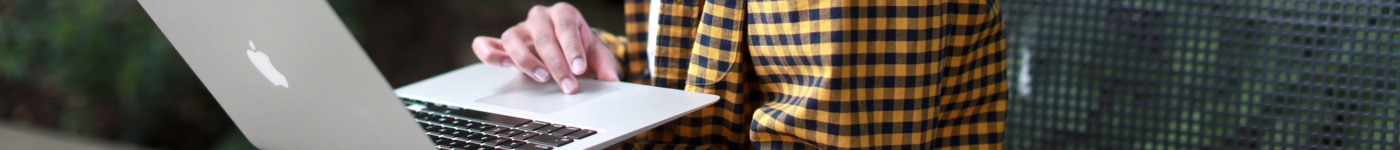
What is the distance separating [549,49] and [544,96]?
6cm

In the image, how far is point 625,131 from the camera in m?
0.46

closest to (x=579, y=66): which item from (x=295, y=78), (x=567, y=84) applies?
(x=567, y=84)

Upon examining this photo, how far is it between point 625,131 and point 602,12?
4.41 feet

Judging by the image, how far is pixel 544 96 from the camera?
60 cm

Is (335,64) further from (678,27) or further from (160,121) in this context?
(160,121)

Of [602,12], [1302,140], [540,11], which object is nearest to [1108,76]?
[1302,140]

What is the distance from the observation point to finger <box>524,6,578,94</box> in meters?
0.62

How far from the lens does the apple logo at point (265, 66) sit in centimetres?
33

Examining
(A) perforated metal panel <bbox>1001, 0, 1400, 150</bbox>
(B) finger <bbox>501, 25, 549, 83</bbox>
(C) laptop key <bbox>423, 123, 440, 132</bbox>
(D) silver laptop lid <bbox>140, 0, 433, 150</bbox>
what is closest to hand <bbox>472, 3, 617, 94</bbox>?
(B) finger <bbox>501, 25, 549, 83</bbox>

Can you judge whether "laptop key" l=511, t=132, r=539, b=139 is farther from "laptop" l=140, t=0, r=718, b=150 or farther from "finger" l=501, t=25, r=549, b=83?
"finger" l=501, t=25, r=549, b=83

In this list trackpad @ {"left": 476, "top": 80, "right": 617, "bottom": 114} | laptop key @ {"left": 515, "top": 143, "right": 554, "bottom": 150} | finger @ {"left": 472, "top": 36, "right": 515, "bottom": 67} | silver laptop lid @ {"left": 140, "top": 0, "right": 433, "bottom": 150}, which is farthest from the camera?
finger @ {"left": 472, "top": 36, "right": 515, "bottom": 67}

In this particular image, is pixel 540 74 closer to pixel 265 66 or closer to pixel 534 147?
pixel 534 147

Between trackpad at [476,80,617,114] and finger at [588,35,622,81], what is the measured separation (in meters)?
0.02

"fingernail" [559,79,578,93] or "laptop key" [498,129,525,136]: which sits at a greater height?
"fingernail" [559,79,578,93]
